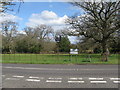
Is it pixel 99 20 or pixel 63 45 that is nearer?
pixel 99 20

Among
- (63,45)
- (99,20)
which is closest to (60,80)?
(99,20)

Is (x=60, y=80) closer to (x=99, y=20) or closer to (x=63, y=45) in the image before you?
(x=99, y=20)

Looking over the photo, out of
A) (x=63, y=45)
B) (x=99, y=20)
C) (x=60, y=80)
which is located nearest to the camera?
(x=60, y=80)

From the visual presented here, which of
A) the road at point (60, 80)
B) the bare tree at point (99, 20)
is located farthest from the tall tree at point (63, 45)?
the road at point (60, 80)

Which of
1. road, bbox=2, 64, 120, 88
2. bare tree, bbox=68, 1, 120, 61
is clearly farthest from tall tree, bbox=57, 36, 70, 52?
road, bbox=2, 64, 120, 88

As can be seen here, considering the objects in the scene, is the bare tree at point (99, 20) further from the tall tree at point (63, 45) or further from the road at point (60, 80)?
the tall tree at point (63, 45)

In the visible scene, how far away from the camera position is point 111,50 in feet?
185

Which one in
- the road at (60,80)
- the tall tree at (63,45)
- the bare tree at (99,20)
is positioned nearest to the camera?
the road at (60,80)

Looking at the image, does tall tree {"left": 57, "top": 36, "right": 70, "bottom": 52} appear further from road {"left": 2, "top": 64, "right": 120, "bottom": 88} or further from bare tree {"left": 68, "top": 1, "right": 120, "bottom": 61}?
road {"left": 2, "top": 64, "right": 120, "bottom": 88}

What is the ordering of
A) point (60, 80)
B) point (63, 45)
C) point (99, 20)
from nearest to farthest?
point (60, 80)
point (99, 20)
point (63, 45)

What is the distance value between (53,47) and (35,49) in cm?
794

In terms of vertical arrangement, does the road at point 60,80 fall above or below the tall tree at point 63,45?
below

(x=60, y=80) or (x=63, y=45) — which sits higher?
(x=63, y=45)

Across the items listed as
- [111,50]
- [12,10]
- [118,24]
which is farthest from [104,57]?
[111,50]
